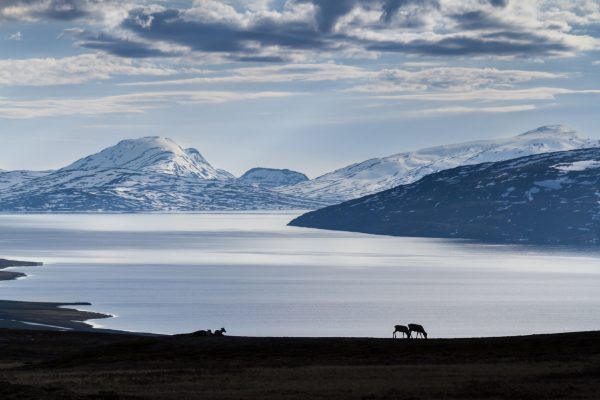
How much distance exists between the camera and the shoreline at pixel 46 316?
118 meters

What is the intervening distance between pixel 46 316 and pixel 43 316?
0.42m

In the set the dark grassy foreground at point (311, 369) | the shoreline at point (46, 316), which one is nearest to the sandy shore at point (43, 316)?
the shoreline at point (46, 316)

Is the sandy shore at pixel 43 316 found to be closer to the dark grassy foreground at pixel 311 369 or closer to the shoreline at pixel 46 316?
the shoreline at pixel 46 316

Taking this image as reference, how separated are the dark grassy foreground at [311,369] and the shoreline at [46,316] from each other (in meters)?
44.9

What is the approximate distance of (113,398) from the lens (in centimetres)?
4188

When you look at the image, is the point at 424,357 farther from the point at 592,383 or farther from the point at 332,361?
the point at 592,383

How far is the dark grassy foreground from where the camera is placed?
4306 cm

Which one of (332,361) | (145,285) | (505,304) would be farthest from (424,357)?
(145,285)

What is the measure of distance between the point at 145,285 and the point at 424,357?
467 ft

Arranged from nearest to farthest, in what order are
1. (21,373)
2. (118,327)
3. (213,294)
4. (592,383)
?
1. (592,383)
2. (21,373)
3. (118,327)
4. (213,294)

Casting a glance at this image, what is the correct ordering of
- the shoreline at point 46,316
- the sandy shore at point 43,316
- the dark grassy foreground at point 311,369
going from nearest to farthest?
1. the dark grassy foreground at point 311,369
2. the shoreline at point 46,316
3. the sandy shore at point 43,316

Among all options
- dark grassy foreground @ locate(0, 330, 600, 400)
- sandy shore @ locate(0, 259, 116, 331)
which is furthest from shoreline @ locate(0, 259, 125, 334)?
dark grassy foreground @ locate(0, 330, 600, 400)

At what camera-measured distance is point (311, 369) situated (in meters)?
51.9

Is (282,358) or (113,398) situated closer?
(113,398)
